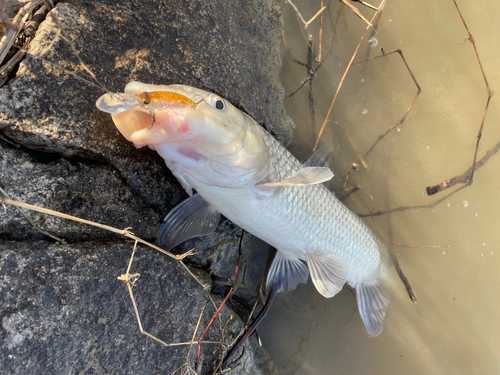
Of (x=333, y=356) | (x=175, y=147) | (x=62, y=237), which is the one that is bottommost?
(x=333, y=356)

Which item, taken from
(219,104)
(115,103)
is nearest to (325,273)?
(219,104)

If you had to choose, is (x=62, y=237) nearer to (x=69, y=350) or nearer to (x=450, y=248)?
(x=69, y=350)

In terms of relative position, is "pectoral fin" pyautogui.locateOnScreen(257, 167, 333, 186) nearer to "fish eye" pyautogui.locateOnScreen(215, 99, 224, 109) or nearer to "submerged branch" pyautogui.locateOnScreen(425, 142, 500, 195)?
"fish eye" pyautogui.locateOnScreen(215, 99, 224, 109)

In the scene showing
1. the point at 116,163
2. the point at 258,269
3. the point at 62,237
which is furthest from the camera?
the point at 258,269

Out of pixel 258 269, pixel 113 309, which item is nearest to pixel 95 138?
pixel 113 309

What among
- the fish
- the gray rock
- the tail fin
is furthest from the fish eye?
the tail fin

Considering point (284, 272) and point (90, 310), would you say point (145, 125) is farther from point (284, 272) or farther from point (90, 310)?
point (284, 272)

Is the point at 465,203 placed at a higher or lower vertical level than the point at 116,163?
higher
